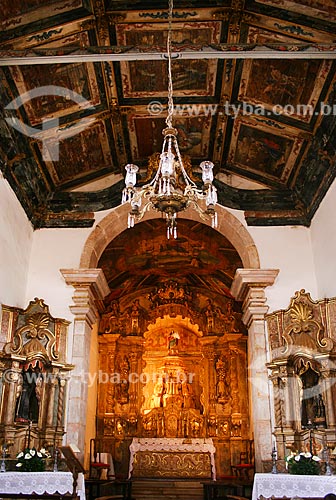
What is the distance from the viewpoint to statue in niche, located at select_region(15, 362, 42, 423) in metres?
8.87

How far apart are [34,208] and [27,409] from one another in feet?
11.3

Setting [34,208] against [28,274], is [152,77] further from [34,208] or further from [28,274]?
[28,274]

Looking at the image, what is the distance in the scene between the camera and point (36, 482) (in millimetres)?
7051

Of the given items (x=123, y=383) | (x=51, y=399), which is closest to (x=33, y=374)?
(x=51, y=399)

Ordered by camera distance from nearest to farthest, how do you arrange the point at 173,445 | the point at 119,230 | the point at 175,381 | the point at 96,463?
the point at 119,230 < the point at 96,463 < the point at 173,445 < the point at 175,381

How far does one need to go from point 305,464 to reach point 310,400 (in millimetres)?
1405

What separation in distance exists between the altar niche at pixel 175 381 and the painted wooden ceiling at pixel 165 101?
5.18 m

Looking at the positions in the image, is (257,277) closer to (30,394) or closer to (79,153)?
(79,153)

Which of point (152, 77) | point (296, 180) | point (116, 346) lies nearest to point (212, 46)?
point (152, 77)

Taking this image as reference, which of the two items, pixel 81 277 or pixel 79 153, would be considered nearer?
pixel 81 277

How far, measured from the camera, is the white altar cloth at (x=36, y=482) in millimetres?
6957

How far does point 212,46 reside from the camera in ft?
23.8

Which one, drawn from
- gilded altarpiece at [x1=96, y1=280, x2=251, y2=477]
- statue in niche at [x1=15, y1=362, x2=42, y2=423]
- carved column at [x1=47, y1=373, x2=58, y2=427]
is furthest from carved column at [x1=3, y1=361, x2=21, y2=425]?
gilded altarpiece at [x1=96, y1=280, x2=251, y2=477]

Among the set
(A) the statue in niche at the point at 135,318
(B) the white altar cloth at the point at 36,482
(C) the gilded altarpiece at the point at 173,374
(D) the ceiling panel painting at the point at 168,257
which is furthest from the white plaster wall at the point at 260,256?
(A) the statue in niche at the point at 135,318
